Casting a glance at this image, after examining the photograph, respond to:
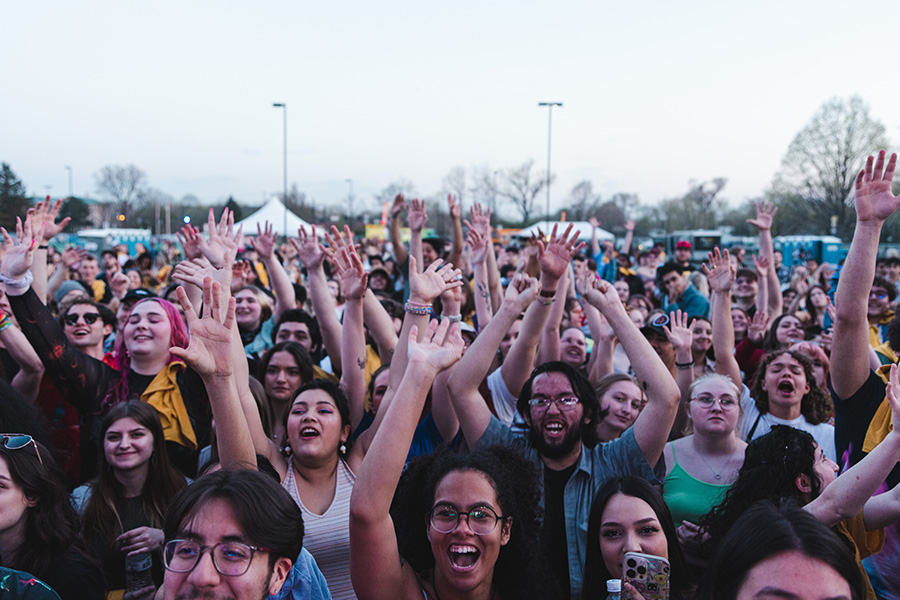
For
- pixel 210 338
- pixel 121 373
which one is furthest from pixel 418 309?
pixel 121 373

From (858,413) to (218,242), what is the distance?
361 centimetres

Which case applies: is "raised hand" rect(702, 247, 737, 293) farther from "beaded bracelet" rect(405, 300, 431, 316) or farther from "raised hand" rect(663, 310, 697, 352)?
"beaded bracelet" rect(405, 300, 431, 316)

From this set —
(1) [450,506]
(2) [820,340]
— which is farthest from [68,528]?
(2) [820,340]

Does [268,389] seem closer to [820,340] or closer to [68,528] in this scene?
[68,528]

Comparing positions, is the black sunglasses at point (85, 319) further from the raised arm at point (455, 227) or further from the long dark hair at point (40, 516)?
the raised arm at point (455, 227)

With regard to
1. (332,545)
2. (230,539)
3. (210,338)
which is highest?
(210,338)

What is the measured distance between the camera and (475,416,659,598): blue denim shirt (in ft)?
9.45

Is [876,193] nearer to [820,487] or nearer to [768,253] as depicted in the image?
[820,487]

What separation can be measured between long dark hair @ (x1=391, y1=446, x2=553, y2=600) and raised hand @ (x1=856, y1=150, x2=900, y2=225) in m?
1.94

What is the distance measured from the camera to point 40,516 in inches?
95.6

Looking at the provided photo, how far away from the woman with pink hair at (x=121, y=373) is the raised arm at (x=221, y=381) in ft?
3.87

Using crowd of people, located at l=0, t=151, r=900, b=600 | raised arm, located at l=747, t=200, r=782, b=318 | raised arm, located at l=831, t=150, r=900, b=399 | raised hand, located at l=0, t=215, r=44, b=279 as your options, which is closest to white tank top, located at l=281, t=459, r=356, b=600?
crowd of people, located at l=0, t=151, r=900, b=600

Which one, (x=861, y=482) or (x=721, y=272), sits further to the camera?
(x=721, y=272)

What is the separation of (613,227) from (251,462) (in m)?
72.3
